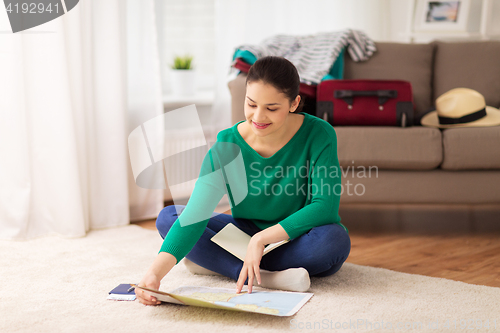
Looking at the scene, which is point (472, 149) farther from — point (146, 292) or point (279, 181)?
point (146, 292)

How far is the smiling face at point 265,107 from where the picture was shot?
1112 mm

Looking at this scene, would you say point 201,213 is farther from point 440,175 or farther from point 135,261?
point 440,175

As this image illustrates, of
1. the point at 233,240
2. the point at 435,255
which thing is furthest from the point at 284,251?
the point at 435,255

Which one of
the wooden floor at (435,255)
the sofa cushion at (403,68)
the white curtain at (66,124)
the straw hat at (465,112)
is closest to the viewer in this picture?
the wooden floor at (435,255)

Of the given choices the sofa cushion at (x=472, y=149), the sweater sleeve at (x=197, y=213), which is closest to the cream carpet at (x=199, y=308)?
A: the sweater sleeve at (x=197, y=213)

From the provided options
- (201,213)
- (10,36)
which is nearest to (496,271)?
(201,213)

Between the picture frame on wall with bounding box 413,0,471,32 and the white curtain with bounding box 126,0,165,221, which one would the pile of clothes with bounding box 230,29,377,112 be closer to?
the white curtain with bounding box 126,0,165,221

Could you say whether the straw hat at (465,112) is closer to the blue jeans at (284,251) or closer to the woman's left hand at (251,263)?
the blue jeans at (284,251)

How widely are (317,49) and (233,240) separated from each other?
A: 1326 millimetres

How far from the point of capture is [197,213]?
3.81ft

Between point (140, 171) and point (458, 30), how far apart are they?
6.75 feet

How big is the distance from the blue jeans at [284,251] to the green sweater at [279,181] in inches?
1.4

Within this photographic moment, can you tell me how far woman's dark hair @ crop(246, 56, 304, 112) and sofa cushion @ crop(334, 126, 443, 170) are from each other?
2.38 ft

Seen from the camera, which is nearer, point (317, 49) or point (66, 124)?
point (66, 124)
